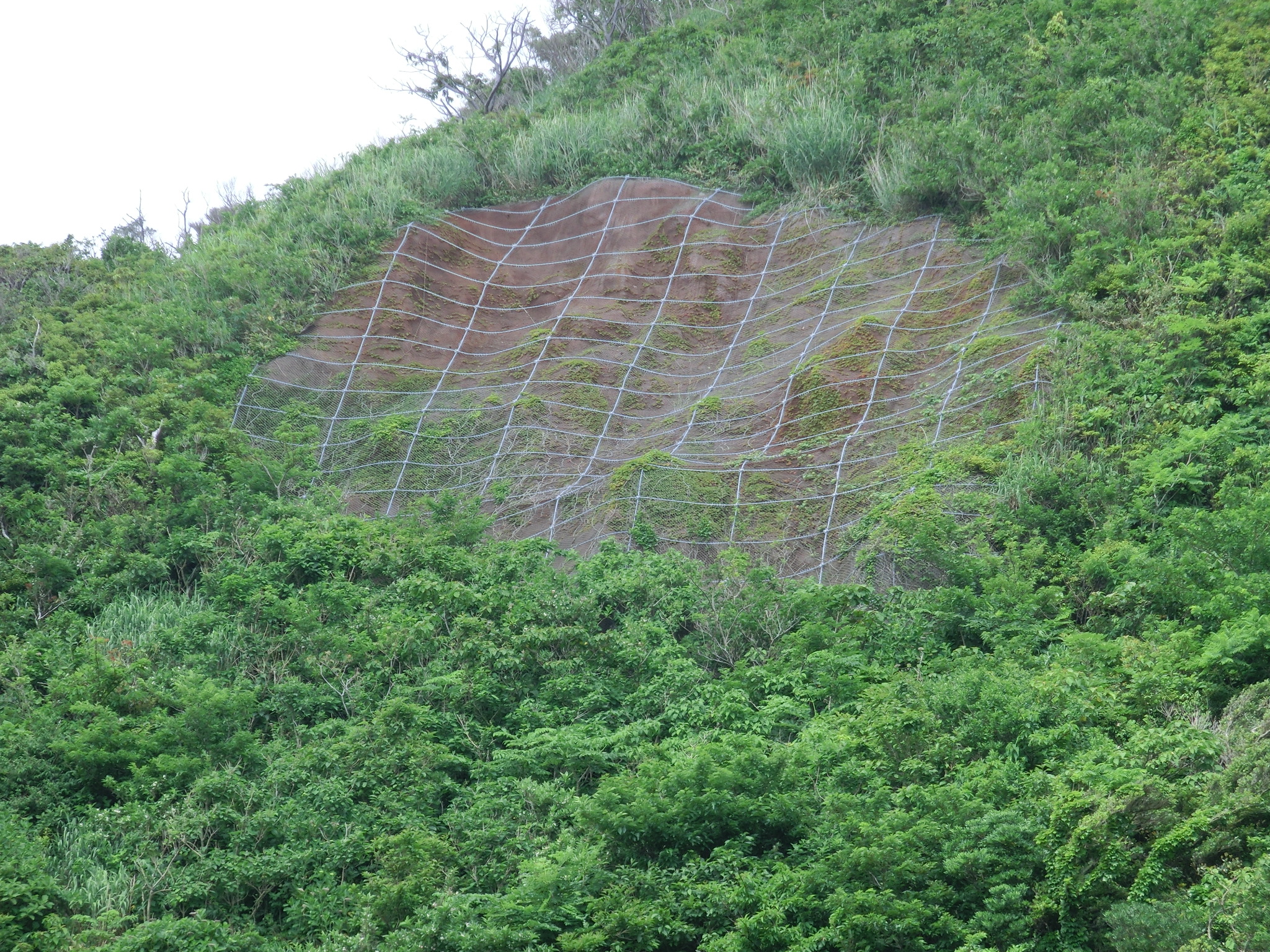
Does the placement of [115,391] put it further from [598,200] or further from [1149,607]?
[1149,607]

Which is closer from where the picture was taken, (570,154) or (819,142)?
(819,142)

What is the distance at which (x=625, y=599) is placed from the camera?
7715 millimetres

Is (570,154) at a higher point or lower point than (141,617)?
higher

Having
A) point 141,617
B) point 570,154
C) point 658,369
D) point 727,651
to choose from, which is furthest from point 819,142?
point 141,617

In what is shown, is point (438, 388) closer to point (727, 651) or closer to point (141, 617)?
point (141, 617)

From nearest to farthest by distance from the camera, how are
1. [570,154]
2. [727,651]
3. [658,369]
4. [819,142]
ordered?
[727,651]
[658,369]
[819,142]
[570,154]

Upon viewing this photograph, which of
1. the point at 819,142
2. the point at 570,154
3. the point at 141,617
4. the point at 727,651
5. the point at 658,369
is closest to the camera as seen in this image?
the point at 727,651

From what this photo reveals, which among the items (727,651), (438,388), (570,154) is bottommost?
(727,651)

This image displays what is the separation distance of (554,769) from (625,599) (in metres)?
1.65

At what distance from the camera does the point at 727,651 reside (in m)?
7.23

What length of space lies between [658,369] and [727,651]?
15.3 ft

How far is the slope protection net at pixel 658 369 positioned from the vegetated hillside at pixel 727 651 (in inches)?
18.6

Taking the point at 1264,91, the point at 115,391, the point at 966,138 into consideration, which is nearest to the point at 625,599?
the point at 115,391

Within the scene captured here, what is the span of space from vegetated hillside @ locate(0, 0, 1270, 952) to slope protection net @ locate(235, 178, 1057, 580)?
18.6 inches
